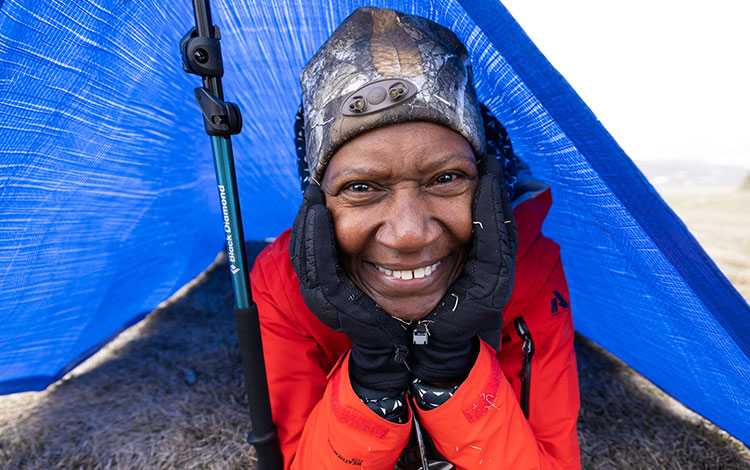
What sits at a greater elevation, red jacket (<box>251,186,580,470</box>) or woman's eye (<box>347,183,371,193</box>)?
woman's eye (<box>347,183,371,193</box>)

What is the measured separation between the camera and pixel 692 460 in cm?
154

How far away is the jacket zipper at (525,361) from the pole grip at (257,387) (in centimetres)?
73

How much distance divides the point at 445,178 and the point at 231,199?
52cm

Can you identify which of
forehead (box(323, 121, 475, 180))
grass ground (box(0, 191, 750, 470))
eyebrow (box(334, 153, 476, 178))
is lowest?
grass ground (box(0, 191, 750, 470))

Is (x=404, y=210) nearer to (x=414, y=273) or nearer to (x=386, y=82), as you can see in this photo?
(x=414, y=273)

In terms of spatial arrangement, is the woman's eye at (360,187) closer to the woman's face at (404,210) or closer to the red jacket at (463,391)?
the woman's face at (404,210)

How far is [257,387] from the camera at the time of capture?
3.84 feet

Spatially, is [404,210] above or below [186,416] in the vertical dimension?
above

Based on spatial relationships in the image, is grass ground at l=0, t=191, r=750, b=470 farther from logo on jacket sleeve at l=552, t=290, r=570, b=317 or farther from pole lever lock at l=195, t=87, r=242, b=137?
pole lever lock at l=195, t=87, r=242, b=137

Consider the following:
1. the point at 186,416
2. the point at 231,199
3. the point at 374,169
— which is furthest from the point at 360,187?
the point at 186,416

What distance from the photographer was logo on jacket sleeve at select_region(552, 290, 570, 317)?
134 centimetres

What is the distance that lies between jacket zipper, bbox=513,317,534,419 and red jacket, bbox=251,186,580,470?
0.01 meters

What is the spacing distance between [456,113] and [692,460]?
1480 mm

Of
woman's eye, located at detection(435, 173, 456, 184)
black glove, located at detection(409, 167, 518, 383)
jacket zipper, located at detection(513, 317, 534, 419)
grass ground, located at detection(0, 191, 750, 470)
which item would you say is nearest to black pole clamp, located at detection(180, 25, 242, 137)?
woman's eye, located at detection(435, 173, 456, 184)
